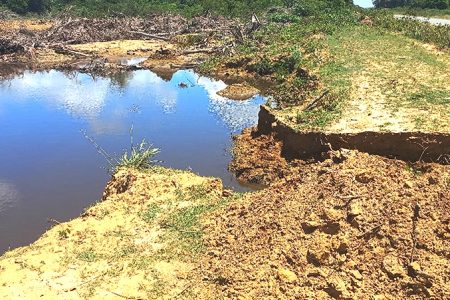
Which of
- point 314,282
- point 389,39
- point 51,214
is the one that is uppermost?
point 389,39

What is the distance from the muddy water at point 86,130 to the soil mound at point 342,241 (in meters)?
4.34

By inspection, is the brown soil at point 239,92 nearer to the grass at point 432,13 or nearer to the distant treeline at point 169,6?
the distant treeline at point 169,6

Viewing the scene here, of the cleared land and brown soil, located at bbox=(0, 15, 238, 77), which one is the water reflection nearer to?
the cleared land

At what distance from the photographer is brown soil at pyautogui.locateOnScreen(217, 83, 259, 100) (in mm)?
19656

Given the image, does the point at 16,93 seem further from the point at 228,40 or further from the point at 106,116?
the point at 228,40

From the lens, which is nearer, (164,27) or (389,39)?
(389,39)

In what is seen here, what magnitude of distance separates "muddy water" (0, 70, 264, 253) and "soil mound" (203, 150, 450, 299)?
4.34 meters

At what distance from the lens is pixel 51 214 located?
1102 centimetres

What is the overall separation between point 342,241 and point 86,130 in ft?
36.9

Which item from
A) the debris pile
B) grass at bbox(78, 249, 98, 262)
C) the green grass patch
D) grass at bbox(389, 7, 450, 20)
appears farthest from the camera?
grass at bbox(389, 7, 450, 20)

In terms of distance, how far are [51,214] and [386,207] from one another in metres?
7.35

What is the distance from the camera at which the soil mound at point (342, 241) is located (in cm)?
639

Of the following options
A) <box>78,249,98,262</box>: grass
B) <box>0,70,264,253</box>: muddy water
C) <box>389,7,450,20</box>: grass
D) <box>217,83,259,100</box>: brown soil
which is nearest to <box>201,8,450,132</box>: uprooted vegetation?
<box>217,83,259,100</box>: brown soil

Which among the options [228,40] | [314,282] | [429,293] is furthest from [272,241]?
[228,40]
